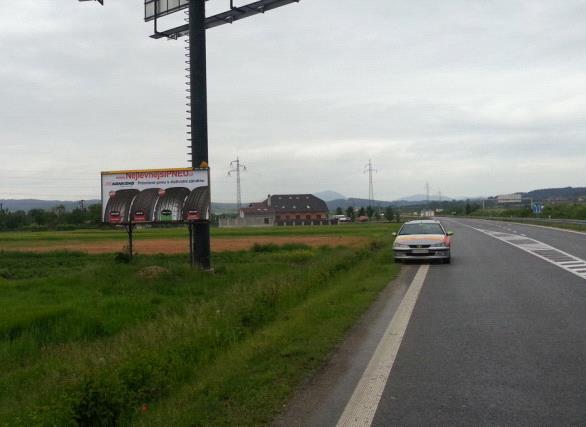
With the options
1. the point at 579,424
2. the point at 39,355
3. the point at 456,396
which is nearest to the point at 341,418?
the point at 456,396

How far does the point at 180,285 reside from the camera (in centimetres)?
1867

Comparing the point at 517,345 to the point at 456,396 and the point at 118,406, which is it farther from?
the point at 118,406

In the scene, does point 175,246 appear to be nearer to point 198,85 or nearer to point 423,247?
point 198,85

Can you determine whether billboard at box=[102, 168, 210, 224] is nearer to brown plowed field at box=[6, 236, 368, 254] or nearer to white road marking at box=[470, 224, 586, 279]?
white road marking at box=[470, 224, 586, 279]

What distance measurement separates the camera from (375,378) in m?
6.45

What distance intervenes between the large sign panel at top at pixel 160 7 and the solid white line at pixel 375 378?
16619 millimetres

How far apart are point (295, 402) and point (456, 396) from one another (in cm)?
151

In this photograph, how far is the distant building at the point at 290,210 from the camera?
14250 cm

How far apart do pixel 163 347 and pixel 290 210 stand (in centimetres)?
14349

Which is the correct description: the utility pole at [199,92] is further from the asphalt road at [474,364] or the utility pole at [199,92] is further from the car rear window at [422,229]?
the asphalt road at [474,364]

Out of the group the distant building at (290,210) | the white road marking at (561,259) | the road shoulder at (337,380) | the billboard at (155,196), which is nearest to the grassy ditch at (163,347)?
the road shoulder at (337,380)

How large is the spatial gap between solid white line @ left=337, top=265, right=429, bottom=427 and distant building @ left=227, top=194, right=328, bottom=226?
128049mm

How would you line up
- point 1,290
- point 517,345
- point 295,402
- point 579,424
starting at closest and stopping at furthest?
point 579,424
point 295,402
point 517,345
point 1,290

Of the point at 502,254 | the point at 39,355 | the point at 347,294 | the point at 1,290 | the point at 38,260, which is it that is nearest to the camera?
the point at 39,355
